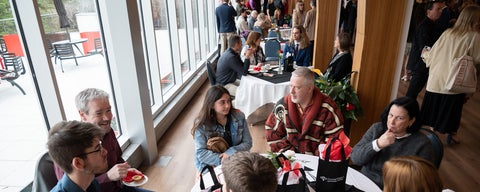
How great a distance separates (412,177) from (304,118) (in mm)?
1114

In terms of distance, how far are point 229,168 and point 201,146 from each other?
43.7 inches

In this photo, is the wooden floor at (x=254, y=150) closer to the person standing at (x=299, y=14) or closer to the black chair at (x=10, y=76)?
the black chair at (x=10, y=76)

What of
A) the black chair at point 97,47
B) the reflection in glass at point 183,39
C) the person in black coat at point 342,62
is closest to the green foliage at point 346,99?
the person in black coat at point 342,62

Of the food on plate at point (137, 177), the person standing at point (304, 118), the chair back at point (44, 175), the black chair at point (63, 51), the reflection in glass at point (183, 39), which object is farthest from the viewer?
the reflection in glass at point (183, 39)

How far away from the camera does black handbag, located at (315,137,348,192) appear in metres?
1.57

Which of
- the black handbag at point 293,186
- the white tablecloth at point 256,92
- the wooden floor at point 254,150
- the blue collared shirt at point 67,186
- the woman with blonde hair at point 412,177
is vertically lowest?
the wooden floor at point 254,150

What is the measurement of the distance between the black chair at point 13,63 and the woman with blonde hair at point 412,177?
2557 mm

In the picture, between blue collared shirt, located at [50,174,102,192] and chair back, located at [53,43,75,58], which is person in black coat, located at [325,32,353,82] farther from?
blue collared shirt, located at [50,174,102,192]

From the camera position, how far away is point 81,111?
201 cm

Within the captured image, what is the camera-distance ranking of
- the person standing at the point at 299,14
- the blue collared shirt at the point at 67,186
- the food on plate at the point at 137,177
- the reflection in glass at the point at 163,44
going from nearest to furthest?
1. the blue collared shirt at the point at 67,186
2. the food on plate at the point at 137,177
3. the reflection in glass at the point at 163,44
4. the person standing at the point at 299,14

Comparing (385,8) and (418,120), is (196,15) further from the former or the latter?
(418,120)

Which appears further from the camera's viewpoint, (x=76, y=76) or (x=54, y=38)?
(x=76, y=76)

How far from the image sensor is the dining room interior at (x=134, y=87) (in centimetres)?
232

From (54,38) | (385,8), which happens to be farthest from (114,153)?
(385,8)
